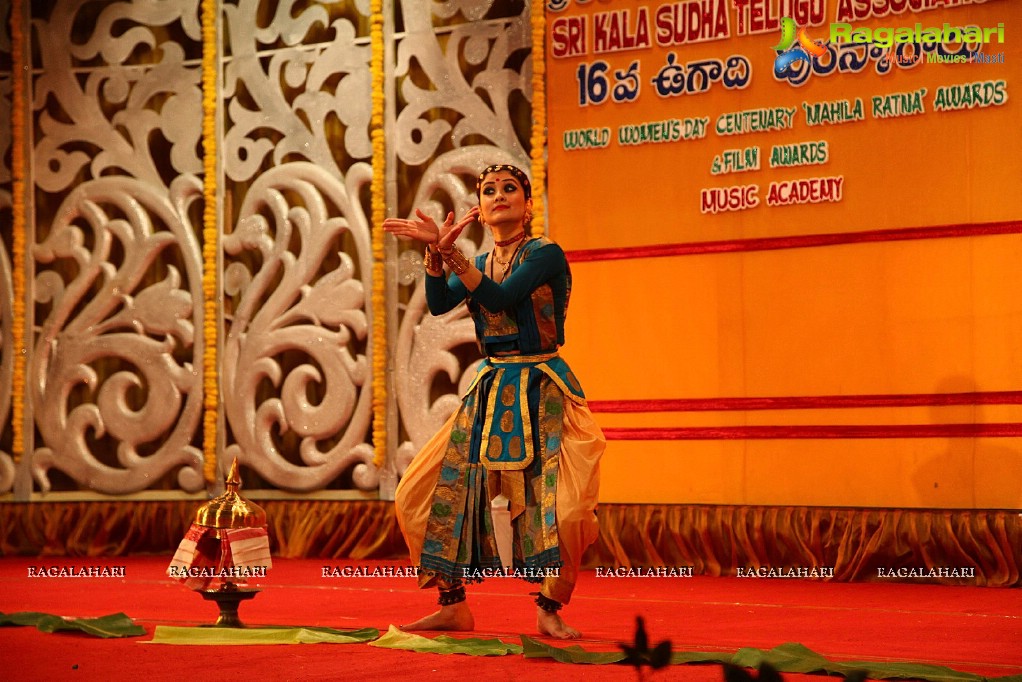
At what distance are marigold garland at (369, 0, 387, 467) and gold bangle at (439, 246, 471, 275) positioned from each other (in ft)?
8.61

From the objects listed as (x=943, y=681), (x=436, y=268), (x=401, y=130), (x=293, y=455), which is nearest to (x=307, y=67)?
(x=401, y=130)

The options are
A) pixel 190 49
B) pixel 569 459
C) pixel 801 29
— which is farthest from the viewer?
pixel 190 49

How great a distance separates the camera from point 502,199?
377 centimetres

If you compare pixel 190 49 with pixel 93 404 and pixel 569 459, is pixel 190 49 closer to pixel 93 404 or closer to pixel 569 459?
pixel 93 404

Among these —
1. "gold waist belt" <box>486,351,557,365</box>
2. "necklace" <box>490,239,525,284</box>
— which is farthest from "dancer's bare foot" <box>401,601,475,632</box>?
"necklace" <box>490,239,525,284</box>

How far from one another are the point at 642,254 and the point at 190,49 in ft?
8.38

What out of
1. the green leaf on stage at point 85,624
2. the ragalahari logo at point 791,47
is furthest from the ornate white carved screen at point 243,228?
the green leaf on stage at point 85,624

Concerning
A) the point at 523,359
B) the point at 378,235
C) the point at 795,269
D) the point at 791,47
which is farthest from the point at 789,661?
the point at 378,235

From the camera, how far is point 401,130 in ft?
20.3

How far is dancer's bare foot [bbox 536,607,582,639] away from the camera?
11.6ft

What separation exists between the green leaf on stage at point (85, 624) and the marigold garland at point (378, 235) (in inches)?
95.2

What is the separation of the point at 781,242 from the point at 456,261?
89.1 inches

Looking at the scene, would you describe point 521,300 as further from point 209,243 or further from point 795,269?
point 209,243

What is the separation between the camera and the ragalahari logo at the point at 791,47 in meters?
5.43
